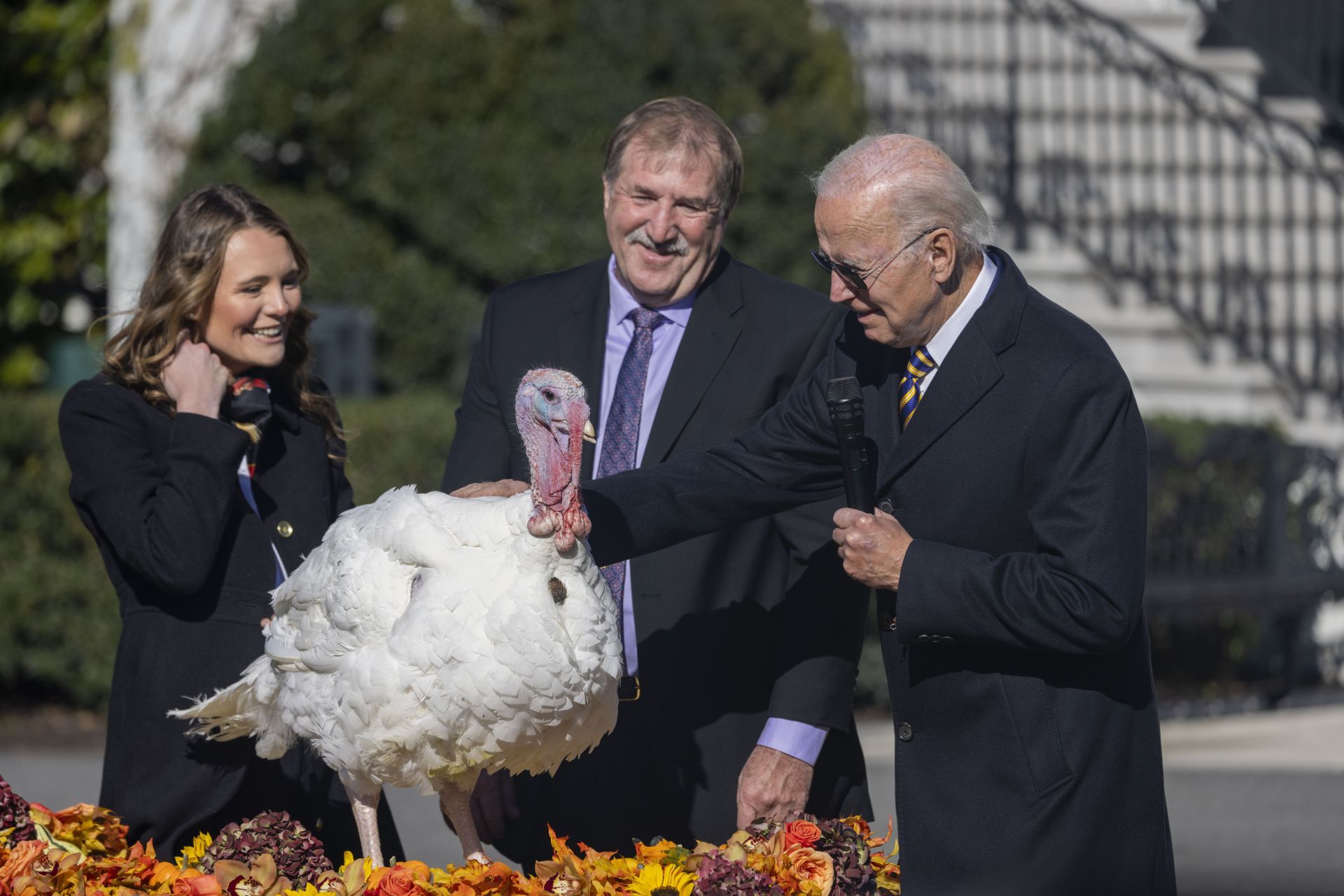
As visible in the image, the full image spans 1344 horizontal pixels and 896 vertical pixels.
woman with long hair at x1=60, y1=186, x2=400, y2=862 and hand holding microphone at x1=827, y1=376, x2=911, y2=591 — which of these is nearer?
hand holding microphone at x1=827, y1=376, x2=911, y2=591

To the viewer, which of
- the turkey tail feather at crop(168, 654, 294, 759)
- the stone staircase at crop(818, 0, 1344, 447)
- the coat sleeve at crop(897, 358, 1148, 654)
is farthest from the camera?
the stone staircase at crop(818, 0, 1344, 447)

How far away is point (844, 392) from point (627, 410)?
0.91 metres

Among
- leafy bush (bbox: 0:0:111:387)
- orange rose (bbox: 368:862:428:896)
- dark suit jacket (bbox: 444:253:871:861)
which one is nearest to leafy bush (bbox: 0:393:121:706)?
leafy bush (bbox: 0:0:111:387)

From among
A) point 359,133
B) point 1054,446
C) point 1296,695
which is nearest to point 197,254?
point 1054,446

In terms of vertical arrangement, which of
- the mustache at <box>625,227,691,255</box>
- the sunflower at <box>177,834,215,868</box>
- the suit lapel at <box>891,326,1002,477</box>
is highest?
the mustache at <box>625,227,691,255</box>

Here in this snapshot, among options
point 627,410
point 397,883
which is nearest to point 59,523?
point 627,410

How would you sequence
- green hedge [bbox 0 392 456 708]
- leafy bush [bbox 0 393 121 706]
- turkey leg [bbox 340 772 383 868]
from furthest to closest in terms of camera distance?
1. leafy bush [bbox 0 393 121 706]
2. green hedge [bbox 0 392 456 708]
3. turkey leg [bbox 340 772 383 868]

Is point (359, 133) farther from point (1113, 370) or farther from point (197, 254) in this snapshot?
point (1113, 370)

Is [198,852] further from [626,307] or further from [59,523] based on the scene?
[59,523]

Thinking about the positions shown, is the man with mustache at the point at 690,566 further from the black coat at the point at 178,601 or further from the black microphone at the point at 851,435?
the black microphone at the point at 851,435

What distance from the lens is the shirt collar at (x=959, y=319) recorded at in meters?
3.05

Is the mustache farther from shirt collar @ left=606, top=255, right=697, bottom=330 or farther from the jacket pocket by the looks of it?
the jacket pocket

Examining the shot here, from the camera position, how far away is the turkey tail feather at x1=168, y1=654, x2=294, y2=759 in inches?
128

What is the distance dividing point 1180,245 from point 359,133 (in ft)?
17.2
